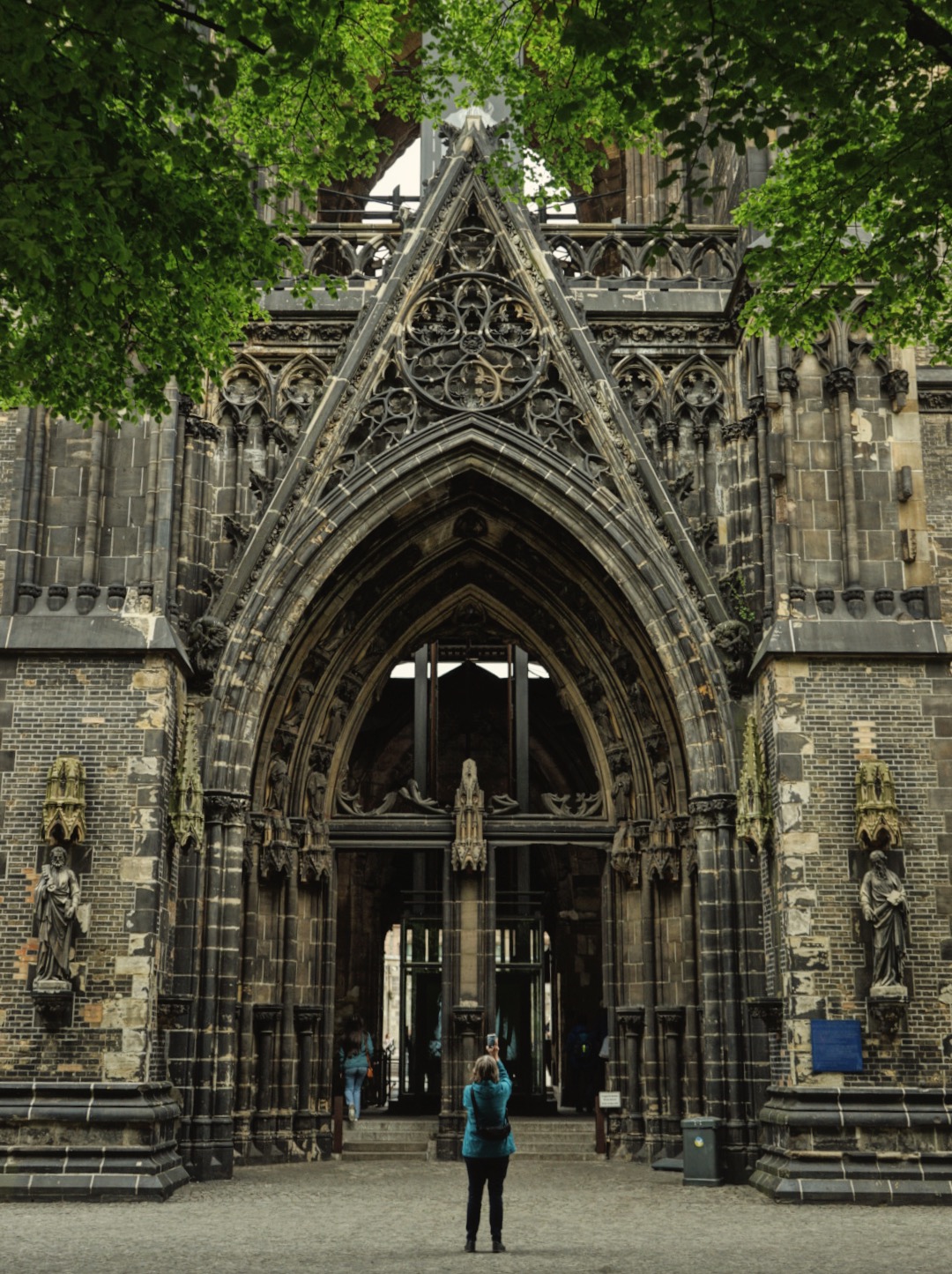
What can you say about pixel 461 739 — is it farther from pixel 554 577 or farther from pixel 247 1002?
pixel 247 1002

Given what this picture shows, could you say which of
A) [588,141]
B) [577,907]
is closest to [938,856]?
[577,907]

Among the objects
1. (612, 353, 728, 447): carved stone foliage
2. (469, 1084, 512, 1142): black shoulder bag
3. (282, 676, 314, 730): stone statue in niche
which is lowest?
(469, 1084, 512, 1142): black shoulder bag

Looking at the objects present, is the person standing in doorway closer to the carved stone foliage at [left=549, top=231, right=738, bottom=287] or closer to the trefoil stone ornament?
the trefoil stone ornament

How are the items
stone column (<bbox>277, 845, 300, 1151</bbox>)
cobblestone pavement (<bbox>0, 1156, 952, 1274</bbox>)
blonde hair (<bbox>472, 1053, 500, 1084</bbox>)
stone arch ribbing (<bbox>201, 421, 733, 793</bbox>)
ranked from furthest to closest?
stone column (<bbox>277, 845, 300, 1151</bbox>) → stone arch ribbing (<bbox>201, 421, 733, 793</bbox>) → blonde hair (<bbox>472, 1053, 500, 1084</bbox>) → cobblestone pavement (<bbox>0, 1156, 952, 1274</bbox>)

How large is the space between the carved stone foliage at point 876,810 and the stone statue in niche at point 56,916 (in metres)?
7.55

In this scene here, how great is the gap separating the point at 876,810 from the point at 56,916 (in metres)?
7.87

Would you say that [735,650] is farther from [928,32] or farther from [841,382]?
→ [928,32]

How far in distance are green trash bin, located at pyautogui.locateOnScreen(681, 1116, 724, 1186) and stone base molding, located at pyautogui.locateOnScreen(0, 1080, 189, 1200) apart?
16.2 ft

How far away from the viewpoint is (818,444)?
637 inches

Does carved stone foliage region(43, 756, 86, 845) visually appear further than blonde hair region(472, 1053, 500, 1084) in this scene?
Yes

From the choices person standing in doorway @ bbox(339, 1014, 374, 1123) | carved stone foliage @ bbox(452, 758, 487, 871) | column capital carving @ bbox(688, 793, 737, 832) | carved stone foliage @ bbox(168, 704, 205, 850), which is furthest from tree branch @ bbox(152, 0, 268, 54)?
person standing in doorway @ bbox(339, 1014, 374, 1123)

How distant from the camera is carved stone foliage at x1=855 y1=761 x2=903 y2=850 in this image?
14586 mm

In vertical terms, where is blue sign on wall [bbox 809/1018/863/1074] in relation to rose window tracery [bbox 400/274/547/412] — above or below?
below

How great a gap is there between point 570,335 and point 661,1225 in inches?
389
